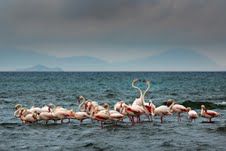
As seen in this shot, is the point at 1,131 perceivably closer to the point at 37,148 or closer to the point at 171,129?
the point at 37,148

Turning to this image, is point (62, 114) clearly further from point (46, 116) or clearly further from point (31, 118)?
point (31, 118)

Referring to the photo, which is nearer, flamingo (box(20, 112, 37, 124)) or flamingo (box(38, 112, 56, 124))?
flamingo (box(38, 112, 56, 124))

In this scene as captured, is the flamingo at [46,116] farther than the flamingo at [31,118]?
No

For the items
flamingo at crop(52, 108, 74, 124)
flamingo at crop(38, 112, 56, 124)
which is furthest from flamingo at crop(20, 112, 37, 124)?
flamingo at crop(52, 108, 74, 124)

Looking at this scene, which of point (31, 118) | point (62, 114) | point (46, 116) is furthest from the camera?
point (62, 114)

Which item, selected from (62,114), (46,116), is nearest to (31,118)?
(46,116)

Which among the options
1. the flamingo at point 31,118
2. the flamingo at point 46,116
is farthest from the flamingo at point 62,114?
the flamingo at point 31,118

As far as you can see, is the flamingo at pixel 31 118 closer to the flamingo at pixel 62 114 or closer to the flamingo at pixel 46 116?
the flamingo at pixel 46 116

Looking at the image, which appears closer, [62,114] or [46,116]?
[46,116]

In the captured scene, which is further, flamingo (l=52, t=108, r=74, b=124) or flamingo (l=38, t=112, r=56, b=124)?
flamingo (l=52, t=108, r=74, b=124)

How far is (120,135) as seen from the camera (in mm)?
15094

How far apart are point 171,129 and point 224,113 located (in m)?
7.36

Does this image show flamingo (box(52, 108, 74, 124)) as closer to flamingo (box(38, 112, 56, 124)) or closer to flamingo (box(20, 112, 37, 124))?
flamingo (box(38, 112, 56, 124))

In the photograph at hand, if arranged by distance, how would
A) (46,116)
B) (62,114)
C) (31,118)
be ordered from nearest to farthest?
(46,116) < (31,118) < (62,114)
